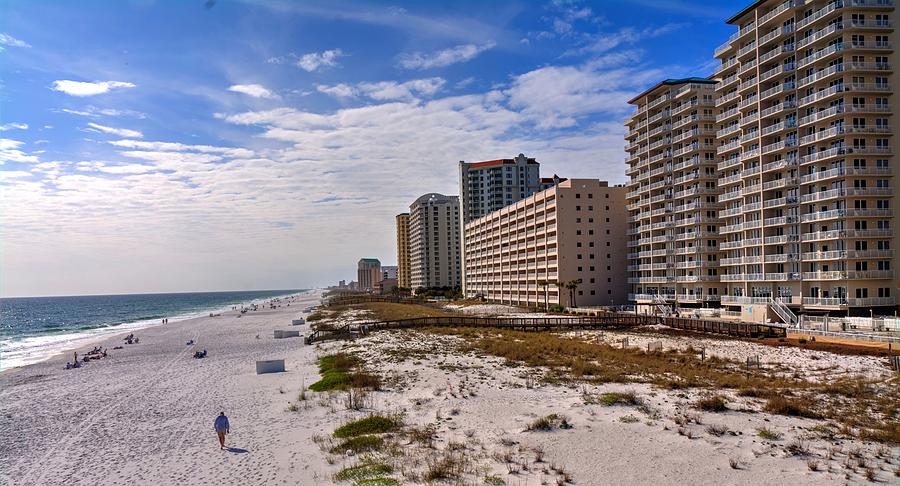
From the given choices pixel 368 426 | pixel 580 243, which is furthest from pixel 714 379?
pixel 580 243

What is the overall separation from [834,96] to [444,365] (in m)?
46.5

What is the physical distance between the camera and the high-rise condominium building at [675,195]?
72.9m

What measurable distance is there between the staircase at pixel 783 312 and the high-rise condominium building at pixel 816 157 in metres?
0.14

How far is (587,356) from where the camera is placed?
3769 cm

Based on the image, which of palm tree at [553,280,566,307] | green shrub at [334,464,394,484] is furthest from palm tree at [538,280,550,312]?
green shrub at [334,464,394,484]

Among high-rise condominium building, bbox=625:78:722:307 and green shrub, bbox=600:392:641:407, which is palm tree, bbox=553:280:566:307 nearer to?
high-rise condominium building, bbox=625:78:722:307

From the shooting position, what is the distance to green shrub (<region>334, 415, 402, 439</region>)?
20.8m

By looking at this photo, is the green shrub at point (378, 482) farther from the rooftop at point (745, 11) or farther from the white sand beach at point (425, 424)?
the rooftop at point (745, 11)

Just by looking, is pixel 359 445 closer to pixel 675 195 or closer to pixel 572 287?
pixel 572 287

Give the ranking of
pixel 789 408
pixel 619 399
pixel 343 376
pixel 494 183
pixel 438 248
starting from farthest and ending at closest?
pixel 438 248, pixel 494 183, pixel 343 376, pixel 619 399, pixel 789 408

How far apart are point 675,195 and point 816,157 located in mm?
23923

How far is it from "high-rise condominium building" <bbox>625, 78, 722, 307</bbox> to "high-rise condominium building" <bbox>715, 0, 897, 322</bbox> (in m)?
9.76

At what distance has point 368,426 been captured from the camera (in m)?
21.3

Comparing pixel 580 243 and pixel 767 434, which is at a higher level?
pixel 580 243
